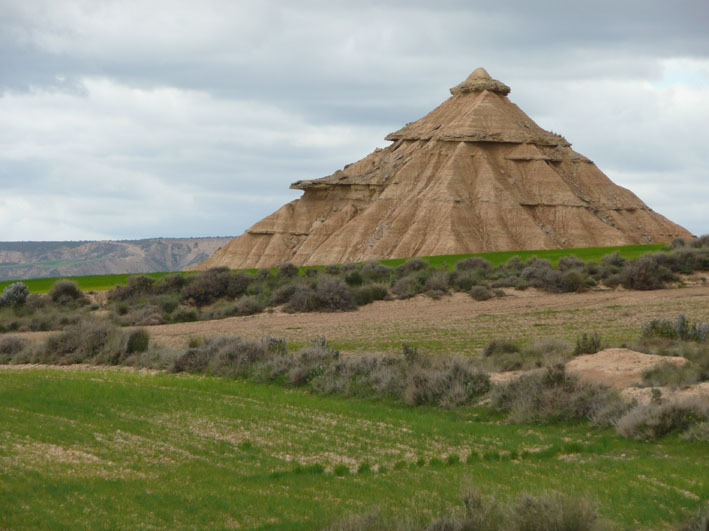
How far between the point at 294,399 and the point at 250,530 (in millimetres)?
8502

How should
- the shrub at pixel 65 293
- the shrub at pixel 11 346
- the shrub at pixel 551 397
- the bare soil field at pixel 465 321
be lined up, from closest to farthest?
the shrub at pixel 551 397, the bare soil field at pixel 465 321, the shrub at pixel 11 346, the shrub at pixel 65 293

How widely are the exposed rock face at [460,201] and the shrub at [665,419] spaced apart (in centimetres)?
6085

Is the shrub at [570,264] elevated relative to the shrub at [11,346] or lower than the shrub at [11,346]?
elevated

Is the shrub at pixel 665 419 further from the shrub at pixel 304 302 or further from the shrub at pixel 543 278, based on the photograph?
the shrub at pixel 543 278

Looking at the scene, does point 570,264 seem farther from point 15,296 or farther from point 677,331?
point 15,296

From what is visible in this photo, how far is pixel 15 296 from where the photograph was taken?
45.8 metres

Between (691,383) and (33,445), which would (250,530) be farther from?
(691,383)

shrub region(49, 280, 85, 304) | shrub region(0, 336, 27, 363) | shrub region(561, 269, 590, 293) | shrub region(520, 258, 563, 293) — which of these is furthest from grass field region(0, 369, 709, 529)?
shrub region(49, 280, 85, 304)

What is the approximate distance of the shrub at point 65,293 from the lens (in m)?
47.4

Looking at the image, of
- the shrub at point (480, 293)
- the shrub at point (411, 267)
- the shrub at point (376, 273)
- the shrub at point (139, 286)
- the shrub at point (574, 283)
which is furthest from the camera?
the shrub at point (411, 267)

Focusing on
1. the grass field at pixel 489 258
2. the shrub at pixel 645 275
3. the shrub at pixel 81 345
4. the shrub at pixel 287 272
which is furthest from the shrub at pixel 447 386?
the grass field at pixel 489 258

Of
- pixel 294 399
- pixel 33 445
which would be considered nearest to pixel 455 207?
pixel 294 399

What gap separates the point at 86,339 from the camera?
959 inches

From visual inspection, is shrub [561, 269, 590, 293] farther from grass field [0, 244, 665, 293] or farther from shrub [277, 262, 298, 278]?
shrub [277, 262, 298, 278]
